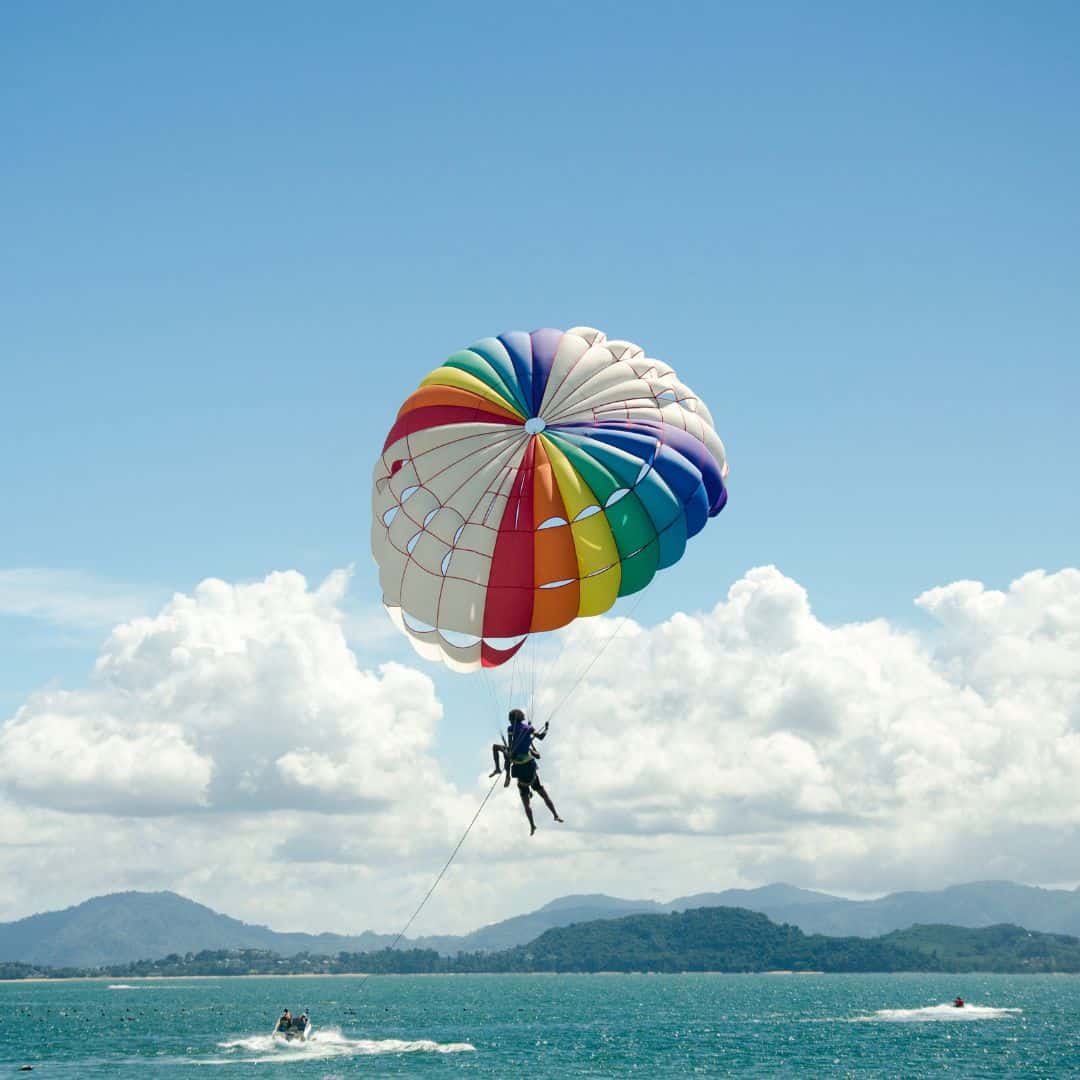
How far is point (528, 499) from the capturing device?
26.2 meters

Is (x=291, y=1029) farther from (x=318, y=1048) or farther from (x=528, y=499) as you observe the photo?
(x=528, y=499)

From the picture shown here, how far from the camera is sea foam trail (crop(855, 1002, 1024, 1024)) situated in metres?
102

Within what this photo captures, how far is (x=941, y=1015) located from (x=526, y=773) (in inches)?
3761

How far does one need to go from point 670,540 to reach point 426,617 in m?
5.17

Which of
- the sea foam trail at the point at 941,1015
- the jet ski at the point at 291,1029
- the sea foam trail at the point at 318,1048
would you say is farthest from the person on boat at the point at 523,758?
the sea foam trail at the point at 941,1015

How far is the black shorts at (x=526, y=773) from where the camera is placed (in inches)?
924

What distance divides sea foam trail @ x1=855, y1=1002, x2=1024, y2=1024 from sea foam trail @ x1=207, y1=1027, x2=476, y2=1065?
41.1 m

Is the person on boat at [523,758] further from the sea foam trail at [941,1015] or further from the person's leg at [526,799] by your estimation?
the sea foam trail at [941,1015]

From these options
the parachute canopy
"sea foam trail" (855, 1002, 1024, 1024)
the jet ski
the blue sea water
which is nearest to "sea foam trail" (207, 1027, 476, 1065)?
the blue sea water

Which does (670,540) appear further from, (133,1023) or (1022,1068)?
(133,1023)

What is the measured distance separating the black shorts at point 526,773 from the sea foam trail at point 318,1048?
4682 centimetres

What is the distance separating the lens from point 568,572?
2634 centimetres

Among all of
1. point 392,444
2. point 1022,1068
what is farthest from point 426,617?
point 1022,1068

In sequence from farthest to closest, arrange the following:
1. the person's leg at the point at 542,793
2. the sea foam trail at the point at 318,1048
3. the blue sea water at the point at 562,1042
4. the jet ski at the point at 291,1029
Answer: the jet ski at the point at 291,1029 < the sea foam trail at the point at 318,1048 < the blue sea water at the point at 562,1042 < the person's leg at the point at 542,793
